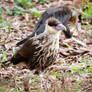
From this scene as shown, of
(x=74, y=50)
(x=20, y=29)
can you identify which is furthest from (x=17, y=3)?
(x=74, y=50)

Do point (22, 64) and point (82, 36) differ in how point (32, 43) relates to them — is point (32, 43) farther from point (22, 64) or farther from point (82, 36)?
point (82, 36)

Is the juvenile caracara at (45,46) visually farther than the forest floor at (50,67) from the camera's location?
Yes

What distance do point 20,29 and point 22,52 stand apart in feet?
7.59

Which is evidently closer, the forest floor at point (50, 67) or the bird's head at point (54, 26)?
the forest floor at point (50, 67)

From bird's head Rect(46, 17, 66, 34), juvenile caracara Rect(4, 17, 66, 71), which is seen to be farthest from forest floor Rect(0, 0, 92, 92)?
bird's head Rect(46, 17, 66, 34)

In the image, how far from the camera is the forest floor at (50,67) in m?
4.21

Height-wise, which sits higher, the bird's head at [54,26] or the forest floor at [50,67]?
the bird's head at [54,26]

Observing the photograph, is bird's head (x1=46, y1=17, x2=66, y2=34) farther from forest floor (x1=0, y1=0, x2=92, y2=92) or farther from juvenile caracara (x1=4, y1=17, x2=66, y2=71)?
forest floor (x1=0, y1=0, x2=92, y2=92)

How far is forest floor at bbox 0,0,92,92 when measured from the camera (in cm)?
421

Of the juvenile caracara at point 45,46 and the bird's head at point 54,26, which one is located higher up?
the bird's head at point 54,26

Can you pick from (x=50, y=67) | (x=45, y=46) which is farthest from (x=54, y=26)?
(x=50, y=67)

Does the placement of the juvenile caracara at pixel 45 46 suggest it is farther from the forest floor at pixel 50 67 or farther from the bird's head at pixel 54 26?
the forest floor at pixel 50 67

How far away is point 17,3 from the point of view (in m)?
8.67

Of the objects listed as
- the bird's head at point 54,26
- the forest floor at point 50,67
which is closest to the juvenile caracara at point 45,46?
the bird's head at point 54,26
